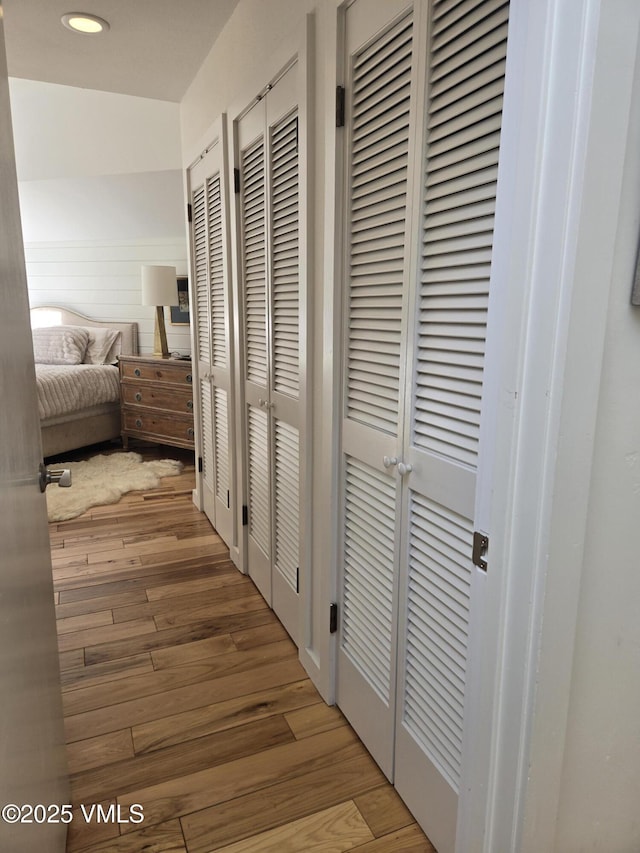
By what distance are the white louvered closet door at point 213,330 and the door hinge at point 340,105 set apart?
1175 mm

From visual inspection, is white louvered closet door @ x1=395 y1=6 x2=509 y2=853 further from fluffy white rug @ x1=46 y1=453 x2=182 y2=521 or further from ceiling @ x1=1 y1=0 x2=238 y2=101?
fluffy white rug @ x1=46 y1=453 x2=182 y2=521

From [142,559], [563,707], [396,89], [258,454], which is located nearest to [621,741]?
[563,707]

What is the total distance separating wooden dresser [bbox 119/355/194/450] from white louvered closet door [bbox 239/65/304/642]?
1.97m

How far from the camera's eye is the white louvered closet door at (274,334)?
76.6 inches

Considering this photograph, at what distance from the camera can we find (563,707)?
0.84 meters

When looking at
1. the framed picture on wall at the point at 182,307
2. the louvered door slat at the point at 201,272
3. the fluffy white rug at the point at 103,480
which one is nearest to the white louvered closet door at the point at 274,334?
the louvered door slat at the point at 201,272

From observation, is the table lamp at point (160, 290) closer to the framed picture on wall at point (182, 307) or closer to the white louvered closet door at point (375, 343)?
the framed picture on wall at point (182, 307)

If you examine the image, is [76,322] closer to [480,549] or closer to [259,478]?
[259,478]

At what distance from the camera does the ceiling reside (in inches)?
87.3

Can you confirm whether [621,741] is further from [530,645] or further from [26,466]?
[26,466]

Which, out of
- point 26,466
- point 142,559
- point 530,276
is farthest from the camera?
point 142,559

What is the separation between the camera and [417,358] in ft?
4.17

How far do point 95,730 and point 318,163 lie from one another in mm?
1829

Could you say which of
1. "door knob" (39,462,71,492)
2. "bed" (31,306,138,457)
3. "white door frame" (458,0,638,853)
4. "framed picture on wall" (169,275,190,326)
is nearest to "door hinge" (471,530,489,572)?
"white door frame" (458,0,638,853)
